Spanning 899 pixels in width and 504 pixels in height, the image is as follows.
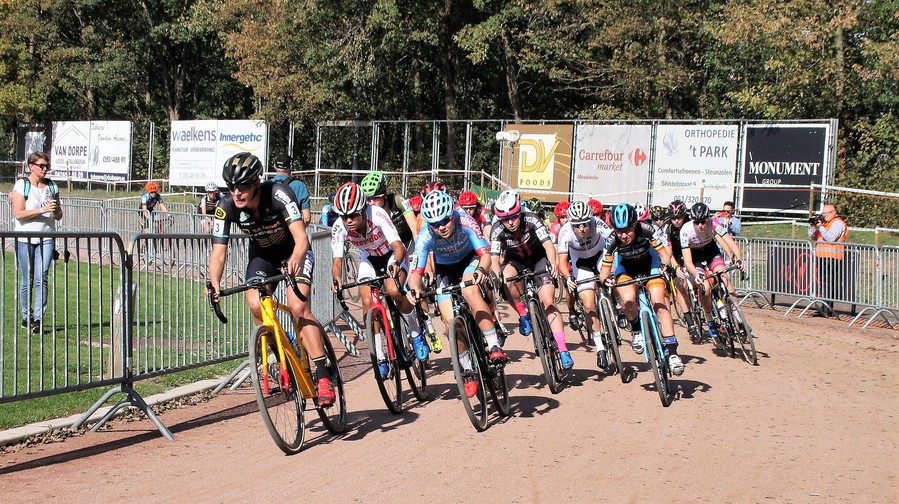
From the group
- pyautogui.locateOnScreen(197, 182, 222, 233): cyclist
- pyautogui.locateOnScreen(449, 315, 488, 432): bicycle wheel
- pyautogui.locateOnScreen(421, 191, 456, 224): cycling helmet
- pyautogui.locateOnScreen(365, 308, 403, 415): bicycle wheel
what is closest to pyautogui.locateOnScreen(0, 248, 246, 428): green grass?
pyautogui.locateOnScreen(365, 308, 403, 415): bicycle wheel

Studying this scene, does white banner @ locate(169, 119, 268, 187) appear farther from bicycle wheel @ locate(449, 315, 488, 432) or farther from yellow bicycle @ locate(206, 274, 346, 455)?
yellow bicycle @ locate(206, 274, 346, 455)

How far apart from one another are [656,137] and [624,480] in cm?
2213

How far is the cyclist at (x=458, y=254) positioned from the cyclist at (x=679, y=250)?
5.00m

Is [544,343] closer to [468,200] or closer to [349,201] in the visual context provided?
[349,201]

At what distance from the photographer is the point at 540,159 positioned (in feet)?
101

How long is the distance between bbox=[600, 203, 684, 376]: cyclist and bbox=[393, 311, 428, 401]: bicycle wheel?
2.21m

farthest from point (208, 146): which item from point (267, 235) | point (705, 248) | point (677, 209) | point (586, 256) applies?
point (267, 235)

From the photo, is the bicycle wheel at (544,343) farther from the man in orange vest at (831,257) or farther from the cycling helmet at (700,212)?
the man in orange vest at (831,257)

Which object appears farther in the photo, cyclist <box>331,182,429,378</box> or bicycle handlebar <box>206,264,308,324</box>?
cyclist <box>331,182,429,378</box>

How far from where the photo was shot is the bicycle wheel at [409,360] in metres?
9.37

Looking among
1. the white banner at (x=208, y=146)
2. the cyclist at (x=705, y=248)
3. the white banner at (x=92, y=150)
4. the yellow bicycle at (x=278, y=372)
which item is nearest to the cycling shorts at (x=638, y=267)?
the cyclist at (x=705, y=248)

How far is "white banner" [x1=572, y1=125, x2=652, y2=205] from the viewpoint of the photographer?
2850 cm

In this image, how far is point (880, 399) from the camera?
1099 centimetres

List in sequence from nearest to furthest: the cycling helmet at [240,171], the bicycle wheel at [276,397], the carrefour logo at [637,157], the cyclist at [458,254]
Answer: the bicycle wheel at [276,397] → the cycling helmet at [240,171] → the cyclist at [458,254] → the carrefour logo at [637,157]
